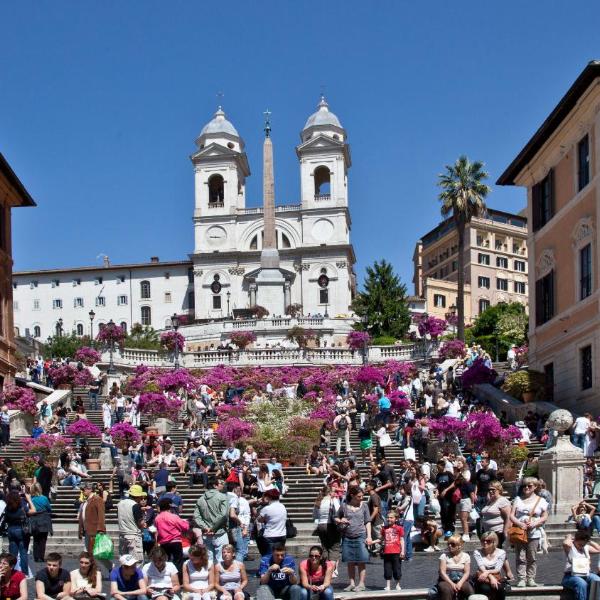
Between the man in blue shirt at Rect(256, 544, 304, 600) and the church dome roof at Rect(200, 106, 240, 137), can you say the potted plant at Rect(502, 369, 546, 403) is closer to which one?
the man in blue shirt at Rect(256, 544, 304, 600)

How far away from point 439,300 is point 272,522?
103 m

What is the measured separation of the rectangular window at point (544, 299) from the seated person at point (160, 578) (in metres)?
25.0

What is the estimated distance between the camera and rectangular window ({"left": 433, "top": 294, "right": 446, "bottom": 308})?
121 meters

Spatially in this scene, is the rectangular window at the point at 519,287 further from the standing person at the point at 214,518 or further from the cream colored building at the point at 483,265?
the standing person at the point at 214,518

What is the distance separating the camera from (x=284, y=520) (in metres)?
19.4

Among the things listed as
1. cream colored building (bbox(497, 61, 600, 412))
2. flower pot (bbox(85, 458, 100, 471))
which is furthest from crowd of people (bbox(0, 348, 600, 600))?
cream colored building (bbox(497, 61, 600, 412))

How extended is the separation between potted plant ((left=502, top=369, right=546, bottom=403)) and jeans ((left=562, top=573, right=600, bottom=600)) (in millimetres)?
22247

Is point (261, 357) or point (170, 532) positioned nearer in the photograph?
point (170, 532)

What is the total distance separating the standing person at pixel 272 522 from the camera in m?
19.2

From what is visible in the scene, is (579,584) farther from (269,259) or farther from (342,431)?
(269,259)

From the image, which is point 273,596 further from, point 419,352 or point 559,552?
point 419,352

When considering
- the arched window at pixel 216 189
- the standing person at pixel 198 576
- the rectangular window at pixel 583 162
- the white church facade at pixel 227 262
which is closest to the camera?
the standing person at pixel 198 576

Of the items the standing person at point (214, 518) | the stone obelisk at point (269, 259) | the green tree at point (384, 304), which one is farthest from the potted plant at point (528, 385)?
the stone obelisk at point (269, 259)

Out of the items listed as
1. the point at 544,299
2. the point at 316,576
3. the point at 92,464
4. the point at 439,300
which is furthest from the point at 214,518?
the point at 439,300
